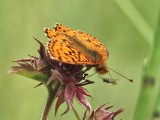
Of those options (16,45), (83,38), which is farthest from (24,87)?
(83,38)

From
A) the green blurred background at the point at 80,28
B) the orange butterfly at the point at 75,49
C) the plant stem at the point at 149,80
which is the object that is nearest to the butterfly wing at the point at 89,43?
the orange butterfly at the point at 75,49

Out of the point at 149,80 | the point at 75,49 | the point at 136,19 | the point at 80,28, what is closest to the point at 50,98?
the point at 75,49

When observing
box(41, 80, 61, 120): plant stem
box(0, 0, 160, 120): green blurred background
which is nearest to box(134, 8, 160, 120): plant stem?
box(41, 80, 61, 120): plant stem

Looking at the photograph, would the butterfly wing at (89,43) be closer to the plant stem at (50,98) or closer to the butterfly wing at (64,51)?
the butterfly wing at (64,51)

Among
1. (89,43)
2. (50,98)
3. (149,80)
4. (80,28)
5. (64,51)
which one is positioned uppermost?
(80,28)

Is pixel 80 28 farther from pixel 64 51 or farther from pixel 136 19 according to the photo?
pixel 64 51

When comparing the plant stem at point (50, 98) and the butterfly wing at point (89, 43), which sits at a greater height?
the butterfly wing at point (89, 43)

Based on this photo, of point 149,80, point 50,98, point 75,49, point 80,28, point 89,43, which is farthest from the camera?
point 80,28

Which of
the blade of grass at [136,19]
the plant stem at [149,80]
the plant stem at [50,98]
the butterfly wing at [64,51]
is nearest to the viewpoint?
the plant stem at [149,80]
